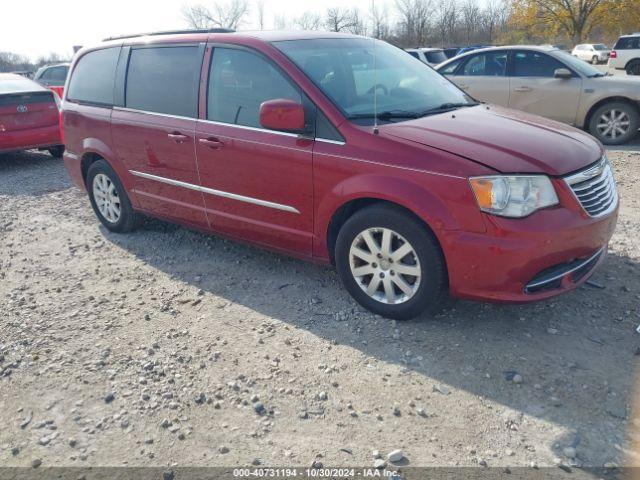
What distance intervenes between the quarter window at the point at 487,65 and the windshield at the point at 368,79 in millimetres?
5311

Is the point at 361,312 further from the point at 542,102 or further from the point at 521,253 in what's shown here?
the point at 542,102

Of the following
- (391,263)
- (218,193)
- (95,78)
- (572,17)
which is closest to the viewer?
(391,263)

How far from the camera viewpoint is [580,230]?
3197 millimetres

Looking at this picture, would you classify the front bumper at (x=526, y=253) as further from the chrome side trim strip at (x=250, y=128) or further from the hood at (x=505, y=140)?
the chrome side trim strip at (x=250, y=128)

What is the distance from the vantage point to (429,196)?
10.6ft

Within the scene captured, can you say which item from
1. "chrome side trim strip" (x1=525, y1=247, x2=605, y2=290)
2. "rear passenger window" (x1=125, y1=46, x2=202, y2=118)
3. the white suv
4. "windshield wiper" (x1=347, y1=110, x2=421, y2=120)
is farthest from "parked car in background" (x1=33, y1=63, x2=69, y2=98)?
the white suv

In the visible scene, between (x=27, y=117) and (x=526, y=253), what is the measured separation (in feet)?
28.0

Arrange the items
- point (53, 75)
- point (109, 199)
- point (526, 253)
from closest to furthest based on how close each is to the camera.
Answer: point (526, 253), point (109, 199), point (53, 75)

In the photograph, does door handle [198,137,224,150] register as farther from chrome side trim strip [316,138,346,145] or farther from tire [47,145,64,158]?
tire [47,145,64,158]

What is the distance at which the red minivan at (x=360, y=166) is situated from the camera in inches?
124

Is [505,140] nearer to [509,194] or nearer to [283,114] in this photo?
[509,194]

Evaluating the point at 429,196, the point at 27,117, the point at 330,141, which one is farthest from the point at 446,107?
the point at 27,117

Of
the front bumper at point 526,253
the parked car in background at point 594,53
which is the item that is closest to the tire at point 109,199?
the front bumper at point 526,253

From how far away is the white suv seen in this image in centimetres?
2295
